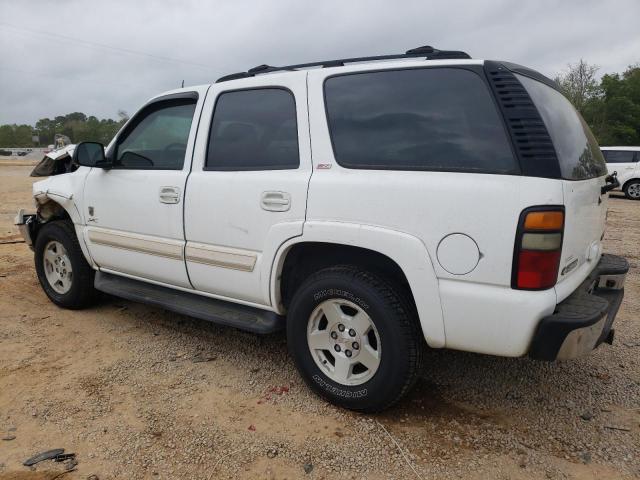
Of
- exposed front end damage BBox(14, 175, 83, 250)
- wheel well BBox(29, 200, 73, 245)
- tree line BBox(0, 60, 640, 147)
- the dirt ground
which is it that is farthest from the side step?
tree line BBox(0, 60, 640, 147)

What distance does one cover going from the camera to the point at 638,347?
375 centimetres

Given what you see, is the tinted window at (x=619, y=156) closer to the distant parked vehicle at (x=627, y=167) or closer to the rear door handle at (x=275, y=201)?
the distant parked vehicle at (x=627, y=167)

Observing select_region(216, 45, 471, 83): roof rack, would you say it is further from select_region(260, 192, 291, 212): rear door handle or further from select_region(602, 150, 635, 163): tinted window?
select_region(602, 150, 635, 163): tinted window

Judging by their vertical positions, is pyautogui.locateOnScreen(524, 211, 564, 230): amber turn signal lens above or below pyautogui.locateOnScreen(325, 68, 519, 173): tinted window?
below

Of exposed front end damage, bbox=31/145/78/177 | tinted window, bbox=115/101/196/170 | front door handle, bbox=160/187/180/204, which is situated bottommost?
front door handle, bbox=160/187/180/204

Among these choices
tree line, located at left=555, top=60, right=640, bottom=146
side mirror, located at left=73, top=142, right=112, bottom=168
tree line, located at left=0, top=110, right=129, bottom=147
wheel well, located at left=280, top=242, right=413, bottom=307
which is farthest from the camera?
tree line, located at left=0, top=110, right=129, bottom=147

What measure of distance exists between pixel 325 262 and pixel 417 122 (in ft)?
3.19

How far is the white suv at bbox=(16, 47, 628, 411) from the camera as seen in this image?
2275 mm

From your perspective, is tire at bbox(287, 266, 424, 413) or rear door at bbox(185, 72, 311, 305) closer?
tire at bbox(287, 266, 424, 413)

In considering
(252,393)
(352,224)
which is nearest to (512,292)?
(352,224)

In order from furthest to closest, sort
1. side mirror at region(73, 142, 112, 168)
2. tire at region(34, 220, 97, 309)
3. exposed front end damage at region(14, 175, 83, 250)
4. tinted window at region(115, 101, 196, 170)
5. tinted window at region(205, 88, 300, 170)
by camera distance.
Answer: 1. tire at region(34, 220, 97, 309)
2. exposed front end damage at region(14, 175, 83, 250)
3. side mirror at region(73, 142, 112, 168)
4. tinted window at region(115, 101, 196, 170)
5. tinted window at region(205, 88, 300, 170)

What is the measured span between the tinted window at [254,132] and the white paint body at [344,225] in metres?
0.06

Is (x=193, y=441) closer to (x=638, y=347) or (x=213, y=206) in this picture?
(x=213, y=206)

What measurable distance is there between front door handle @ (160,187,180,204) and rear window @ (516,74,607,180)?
2.21m
